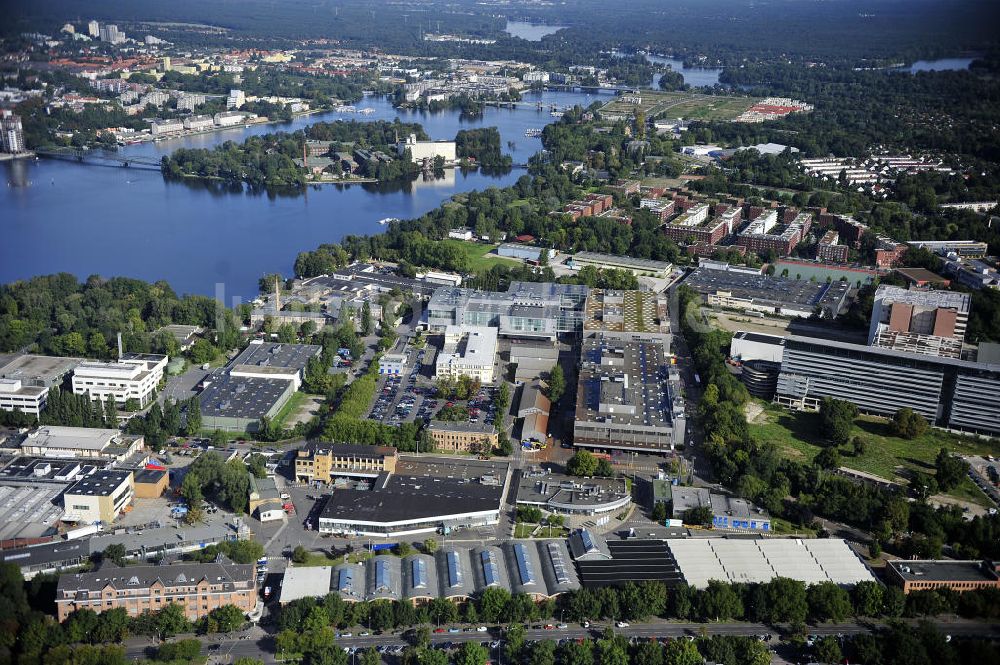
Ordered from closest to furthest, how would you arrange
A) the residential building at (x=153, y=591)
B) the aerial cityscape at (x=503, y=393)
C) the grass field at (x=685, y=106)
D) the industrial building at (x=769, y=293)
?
the residential building at (x=153, y=591)
the aerial cityscape at (x=503, y=393)
the industrial building at (x=769, y=293)
the grass field at (x=685, y=106)

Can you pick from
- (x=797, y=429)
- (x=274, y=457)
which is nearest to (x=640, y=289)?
(x=797, y=429)

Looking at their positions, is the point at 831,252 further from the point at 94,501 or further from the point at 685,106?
the point at 685,106

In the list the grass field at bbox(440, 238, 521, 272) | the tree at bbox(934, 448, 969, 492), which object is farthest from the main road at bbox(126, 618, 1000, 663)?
the grass field at bbox(440, 238, 521, 272)

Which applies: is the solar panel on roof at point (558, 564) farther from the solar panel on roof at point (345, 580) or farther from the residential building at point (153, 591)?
the residential building at point (153, 591)

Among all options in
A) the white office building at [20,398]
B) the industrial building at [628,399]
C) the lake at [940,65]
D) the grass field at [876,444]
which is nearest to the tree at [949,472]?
the grass field at [876,444]

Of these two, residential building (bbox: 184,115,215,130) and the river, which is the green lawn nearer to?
the river

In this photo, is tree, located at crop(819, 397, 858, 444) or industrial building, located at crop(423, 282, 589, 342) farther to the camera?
industrial building, located at crop(423, 282, 589, 342)

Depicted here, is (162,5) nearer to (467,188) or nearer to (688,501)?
(467,188)
